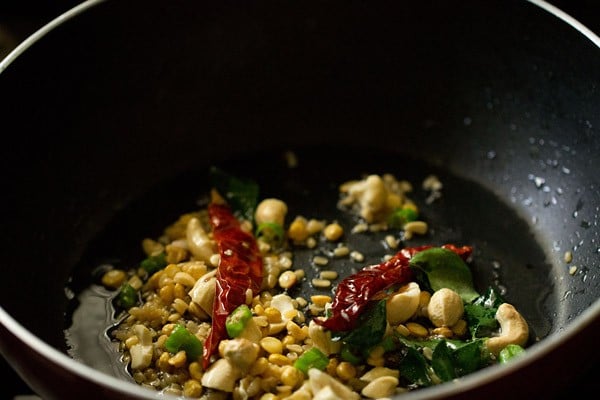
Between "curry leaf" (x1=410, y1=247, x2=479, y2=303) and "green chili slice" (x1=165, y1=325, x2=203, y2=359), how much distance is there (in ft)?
1.24

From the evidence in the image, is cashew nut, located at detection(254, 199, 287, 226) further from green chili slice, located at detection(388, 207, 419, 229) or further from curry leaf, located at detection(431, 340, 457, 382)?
curry leaf, located at detection(431, 340, 457, 382)

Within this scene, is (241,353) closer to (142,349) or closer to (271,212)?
(142,349)

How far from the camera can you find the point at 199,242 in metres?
1.43

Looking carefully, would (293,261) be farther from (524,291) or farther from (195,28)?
(195,28)

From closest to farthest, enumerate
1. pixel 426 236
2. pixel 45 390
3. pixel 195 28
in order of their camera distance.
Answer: pixel 45 390 → pixel 426 236 → pixel 195 28

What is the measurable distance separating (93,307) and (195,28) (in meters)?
0.58

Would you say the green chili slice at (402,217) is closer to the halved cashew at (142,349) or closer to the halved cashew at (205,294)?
the halved cashew at (205,294)

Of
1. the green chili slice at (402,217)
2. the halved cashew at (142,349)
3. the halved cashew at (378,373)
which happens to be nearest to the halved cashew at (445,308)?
the halved cashew at (378,373)

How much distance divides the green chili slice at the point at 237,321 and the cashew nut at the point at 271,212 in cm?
26

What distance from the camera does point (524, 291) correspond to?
4.51ft

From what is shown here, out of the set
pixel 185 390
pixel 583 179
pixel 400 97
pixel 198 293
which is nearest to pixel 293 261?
pixel 198 293

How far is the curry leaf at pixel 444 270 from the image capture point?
135 centimetres

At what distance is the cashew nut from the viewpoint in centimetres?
148

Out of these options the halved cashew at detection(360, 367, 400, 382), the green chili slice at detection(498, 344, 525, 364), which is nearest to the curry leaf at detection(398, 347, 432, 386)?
the halved cashew at detection(360, 367, 400, 382)
